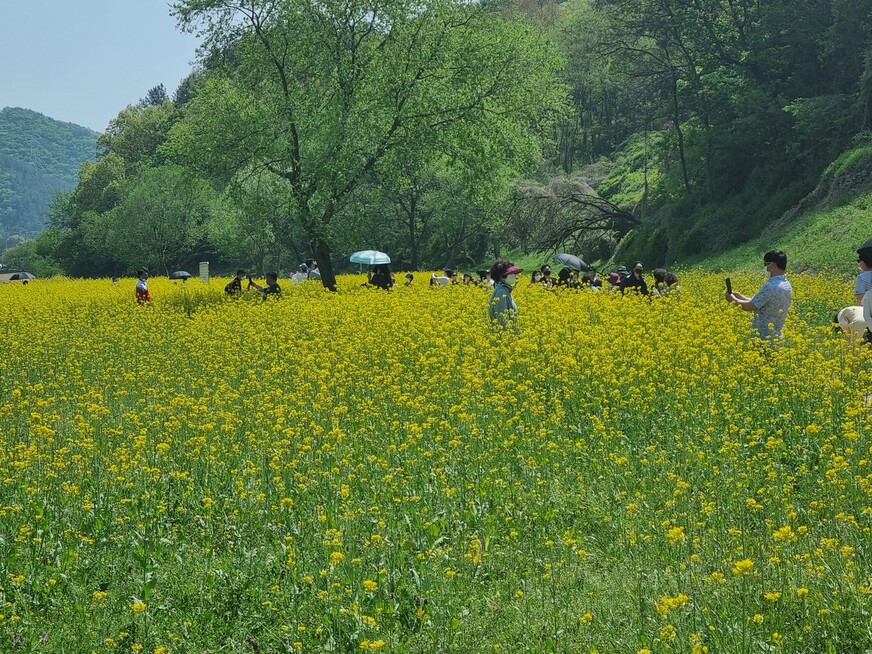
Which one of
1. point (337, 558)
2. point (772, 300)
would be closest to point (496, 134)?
point (772, 300)

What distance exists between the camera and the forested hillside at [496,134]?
25.9 meters

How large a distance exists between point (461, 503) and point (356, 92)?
20.5 m

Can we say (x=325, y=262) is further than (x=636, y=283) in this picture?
Yes

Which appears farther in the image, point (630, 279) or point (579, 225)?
point (579, 225)

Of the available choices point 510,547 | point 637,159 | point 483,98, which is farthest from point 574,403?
point 637,159

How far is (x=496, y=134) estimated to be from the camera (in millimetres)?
25953

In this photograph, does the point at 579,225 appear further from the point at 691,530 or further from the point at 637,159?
the point at 691,530

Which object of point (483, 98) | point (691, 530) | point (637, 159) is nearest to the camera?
point (691, 530)

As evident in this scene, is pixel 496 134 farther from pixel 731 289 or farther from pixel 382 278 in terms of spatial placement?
pixel 731 289

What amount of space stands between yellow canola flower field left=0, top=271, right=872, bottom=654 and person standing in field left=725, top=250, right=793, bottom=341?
0.45m

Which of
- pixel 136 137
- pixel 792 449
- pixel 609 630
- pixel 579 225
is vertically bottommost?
pixel 609 630

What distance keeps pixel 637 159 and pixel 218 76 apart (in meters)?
41.1

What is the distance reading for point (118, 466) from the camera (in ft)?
A: 26.5

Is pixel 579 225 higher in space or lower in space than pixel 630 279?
higher
